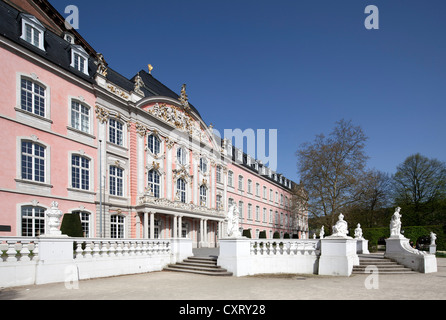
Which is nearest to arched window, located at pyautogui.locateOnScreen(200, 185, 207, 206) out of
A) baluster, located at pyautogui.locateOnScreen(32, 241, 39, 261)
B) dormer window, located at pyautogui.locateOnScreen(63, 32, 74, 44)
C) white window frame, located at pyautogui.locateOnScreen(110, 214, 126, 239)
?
white window frame, located at pyautogui.locateOnScreen(110, 214, 126, 239)

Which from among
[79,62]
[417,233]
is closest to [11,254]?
[79,62]

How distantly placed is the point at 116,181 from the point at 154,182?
395 cm

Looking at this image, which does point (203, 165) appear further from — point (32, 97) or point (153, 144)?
point (32, 97)

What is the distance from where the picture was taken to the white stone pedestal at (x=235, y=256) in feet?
44.6

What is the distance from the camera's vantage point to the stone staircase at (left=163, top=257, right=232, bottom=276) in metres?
13.7

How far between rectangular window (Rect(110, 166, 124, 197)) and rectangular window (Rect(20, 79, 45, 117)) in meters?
6.17

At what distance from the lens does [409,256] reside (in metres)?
14.9

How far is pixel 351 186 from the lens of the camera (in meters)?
A: 30.3

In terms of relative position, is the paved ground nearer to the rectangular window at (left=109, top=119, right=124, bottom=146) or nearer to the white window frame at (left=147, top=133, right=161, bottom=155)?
the rectangular window at (left=109, top=119, right=124, bottom=146)

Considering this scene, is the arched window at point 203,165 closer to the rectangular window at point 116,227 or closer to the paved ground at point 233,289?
the rectangular window at point 116,227

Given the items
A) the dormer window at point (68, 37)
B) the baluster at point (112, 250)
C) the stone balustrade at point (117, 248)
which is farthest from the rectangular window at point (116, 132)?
the baluster at point (112, 250)

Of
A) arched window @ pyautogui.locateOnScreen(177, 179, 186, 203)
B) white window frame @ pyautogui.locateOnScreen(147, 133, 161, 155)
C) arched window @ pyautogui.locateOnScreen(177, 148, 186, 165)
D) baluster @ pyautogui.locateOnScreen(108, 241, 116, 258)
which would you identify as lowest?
baluster @ pyautogui.locateOnScreen(108, 241, 116, 258)

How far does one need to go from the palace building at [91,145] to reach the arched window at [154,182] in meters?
0.08

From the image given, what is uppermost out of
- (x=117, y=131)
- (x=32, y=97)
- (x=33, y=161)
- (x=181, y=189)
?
(x=32, y=97)
